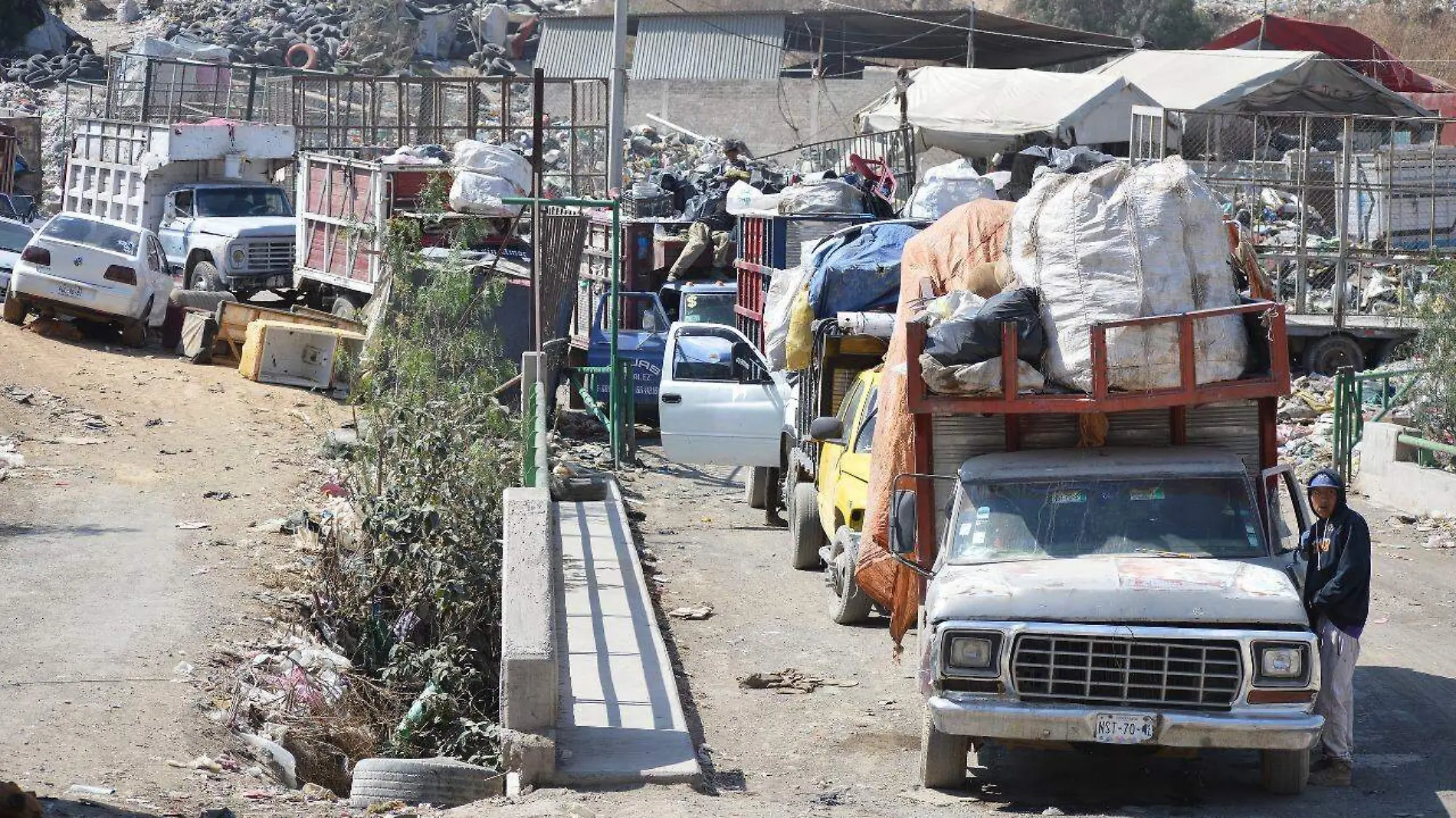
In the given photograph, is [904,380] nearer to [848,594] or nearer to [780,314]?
[848,594]

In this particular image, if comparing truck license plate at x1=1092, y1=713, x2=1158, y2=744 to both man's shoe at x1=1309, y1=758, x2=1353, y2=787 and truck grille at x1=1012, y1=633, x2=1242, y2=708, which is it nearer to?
truck grille at x1=1012, y1=633, x2=1242, y2=708

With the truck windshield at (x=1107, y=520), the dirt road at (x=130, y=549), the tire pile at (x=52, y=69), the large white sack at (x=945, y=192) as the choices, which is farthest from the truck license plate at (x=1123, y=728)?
the tire pile at (x=52, y=69)

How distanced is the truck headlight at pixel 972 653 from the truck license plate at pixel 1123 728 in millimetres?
503

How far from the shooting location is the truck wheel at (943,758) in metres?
7.55

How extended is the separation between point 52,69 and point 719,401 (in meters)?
42.2

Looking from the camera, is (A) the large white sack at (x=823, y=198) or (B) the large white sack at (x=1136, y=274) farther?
(A) the large white sack at (x=823, y=198)

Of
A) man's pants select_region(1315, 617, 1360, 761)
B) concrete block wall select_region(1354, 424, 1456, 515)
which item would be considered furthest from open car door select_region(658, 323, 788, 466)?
man's pants select_region(1315, 617, 1360, 761)

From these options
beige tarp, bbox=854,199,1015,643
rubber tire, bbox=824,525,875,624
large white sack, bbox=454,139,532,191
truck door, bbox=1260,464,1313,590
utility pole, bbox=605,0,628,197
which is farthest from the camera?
utility pole, bbox=605,0,628,197

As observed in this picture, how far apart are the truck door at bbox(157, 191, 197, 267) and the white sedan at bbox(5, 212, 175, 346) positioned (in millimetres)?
4224

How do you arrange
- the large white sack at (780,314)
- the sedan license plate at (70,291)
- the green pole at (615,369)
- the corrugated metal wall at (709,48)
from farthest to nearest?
the corrugated metal wall at (709,48), the sedan license plate at (70,291), the green pole at (615,369), the large white sack at (780,314)

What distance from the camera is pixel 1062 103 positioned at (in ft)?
99.8

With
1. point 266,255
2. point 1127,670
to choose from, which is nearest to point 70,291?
point 266,255

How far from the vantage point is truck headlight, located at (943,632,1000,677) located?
23.5ft

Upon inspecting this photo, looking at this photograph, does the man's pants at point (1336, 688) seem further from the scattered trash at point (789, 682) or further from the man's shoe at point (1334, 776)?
the scattered trash at point (789, 682)
